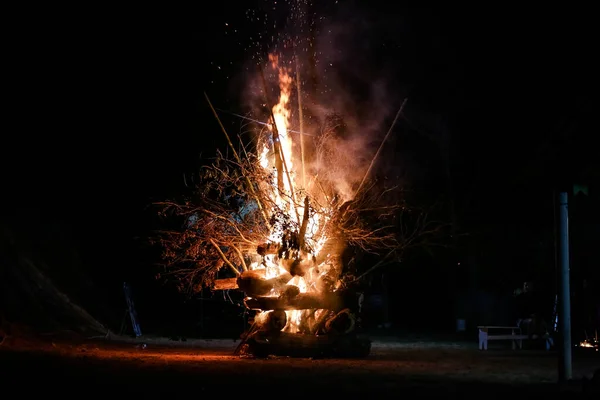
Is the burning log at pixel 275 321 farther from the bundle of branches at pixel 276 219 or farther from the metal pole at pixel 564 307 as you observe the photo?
the metal pole at pixel 564 307

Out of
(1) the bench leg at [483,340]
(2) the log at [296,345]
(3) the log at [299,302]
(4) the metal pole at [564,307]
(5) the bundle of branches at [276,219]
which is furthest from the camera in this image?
(1) the bench leg at [483,340]

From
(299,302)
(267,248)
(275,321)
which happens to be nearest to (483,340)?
(299,302)

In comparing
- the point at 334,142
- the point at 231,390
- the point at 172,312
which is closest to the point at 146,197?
the point at 172,312

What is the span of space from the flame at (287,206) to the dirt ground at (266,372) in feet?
7.16

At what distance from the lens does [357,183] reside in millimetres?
21938

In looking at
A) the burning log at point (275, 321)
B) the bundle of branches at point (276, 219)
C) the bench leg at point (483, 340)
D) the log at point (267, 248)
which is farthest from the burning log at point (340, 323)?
the bench leg at point (483, 340)

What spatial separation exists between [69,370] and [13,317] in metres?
9.09

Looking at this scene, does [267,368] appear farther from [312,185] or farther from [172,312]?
[172,312]

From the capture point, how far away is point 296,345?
1862 centimetres

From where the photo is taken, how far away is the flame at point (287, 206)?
64.7ft

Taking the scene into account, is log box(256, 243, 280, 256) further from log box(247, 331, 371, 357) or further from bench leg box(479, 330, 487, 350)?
bench leg box(479, 330, 487, 350)

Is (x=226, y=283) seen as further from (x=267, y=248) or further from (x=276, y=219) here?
(x=276, y=219)

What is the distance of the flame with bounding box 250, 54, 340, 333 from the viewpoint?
19.7 m

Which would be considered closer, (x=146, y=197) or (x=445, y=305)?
(x=146, y=197)
